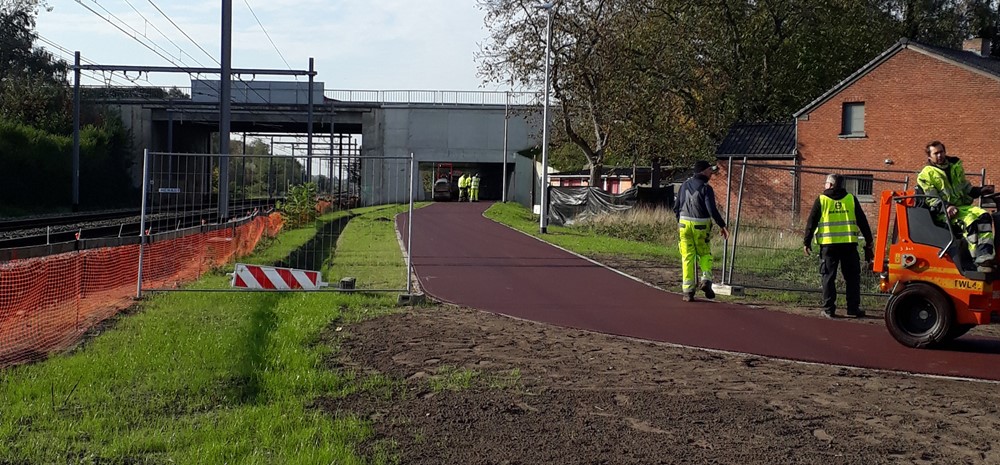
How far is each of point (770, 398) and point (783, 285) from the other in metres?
7.58

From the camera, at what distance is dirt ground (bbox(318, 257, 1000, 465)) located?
5.68 m

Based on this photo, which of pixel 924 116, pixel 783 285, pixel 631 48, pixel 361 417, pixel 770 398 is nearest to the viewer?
pixel 361 417

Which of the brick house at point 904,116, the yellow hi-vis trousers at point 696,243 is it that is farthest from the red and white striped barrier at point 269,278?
the brick house at point 904,116

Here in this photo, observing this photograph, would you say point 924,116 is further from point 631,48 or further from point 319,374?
point 319,374

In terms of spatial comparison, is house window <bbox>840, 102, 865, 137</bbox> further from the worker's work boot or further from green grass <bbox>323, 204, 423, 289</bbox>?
the worker's work boot

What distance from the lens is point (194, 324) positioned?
9.88m

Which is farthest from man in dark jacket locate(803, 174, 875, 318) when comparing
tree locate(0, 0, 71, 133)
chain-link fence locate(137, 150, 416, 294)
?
tree locate(0, 0, 71, 133)

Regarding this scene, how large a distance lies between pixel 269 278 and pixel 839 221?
7309 millimetres

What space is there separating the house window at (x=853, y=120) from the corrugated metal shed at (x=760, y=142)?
229cm

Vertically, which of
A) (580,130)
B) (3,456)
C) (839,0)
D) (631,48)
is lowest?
(3,456)

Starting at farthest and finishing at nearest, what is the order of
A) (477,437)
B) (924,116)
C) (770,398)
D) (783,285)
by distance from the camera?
(924,116), (783,285), (770,398), (477,437)

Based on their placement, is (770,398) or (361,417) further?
(770,398)

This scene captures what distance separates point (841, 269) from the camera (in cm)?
1157

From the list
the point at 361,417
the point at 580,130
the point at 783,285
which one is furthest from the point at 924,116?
the point at 361,417
